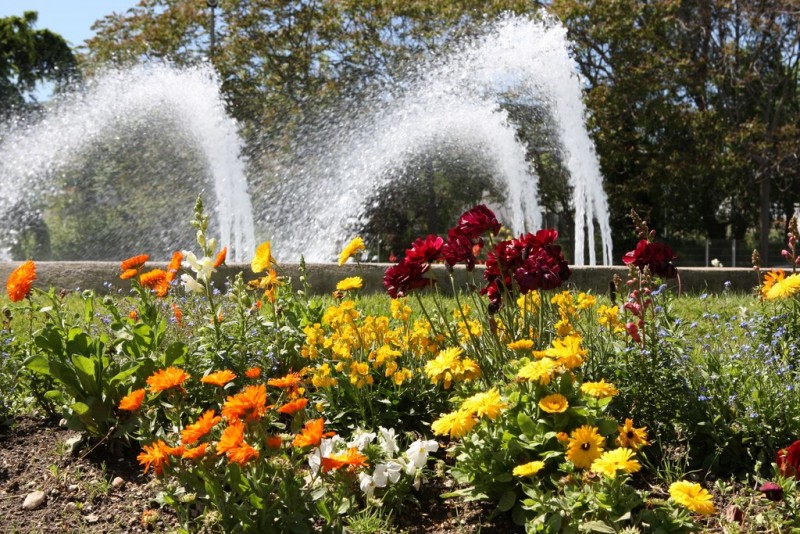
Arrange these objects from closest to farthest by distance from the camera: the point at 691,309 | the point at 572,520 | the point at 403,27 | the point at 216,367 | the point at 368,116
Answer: the point at 572,520 < the point at 216,367 < the point at 691,309 < the point at 368,116 < the point at 403,27

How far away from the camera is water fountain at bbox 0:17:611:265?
11398 mm

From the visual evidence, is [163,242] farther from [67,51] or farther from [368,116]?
[67,51]

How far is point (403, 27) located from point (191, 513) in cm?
1611

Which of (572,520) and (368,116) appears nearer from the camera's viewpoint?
(572,520)

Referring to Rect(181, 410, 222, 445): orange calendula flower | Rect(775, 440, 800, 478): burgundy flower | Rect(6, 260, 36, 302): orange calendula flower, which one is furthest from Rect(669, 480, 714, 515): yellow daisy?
Rect(6, 260, 36, 302): orange calendula flower

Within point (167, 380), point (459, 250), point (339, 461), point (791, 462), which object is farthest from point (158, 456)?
point (791, 462)

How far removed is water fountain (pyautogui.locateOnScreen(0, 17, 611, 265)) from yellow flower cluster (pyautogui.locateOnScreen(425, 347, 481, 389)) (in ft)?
27.4

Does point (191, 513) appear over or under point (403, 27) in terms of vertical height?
under

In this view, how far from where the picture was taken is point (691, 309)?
14.9 ft

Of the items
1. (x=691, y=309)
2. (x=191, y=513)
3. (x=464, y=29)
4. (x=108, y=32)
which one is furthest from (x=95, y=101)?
(x=191, y=513)

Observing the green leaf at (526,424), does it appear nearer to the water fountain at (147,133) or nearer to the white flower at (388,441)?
the white flower at (388,441)

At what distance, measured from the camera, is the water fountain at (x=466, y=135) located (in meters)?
12.7

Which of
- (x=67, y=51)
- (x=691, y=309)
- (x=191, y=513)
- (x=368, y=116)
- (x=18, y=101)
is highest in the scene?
(x=67, y=51)

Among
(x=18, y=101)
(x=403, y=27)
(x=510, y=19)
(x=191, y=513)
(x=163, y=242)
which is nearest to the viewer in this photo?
(x=191, y=513)
